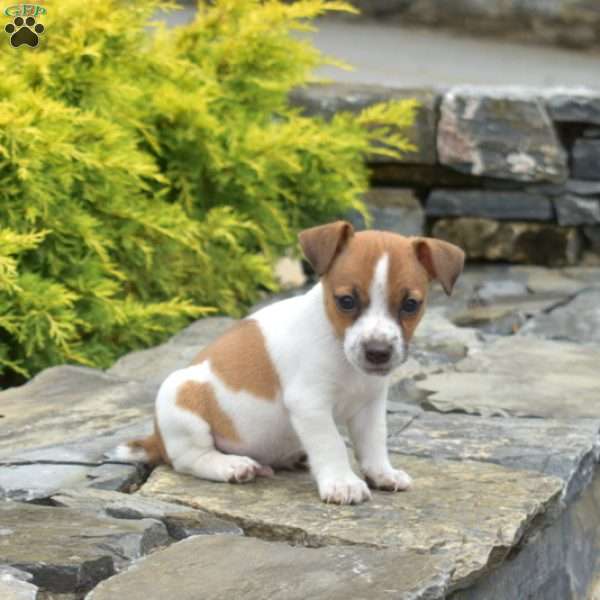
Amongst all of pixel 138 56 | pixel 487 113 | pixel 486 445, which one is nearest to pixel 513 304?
pixel 487 113

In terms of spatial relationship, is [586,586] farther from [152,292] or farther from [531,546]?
[152,292]

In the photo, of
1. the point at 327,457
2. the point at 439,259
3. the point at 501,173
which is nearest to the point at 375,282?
the point at 439,259

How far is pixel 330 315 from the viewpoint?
325 cm

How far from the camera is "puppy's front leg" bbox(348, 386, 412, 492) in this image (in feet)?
11.1

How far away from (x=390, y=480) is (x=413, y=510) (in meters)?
0.16

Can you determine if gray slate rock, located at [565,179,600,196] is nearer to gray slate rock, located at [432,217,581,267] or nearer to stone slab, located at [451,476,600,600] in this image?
gray slate rock, located at [432,217,581,267]

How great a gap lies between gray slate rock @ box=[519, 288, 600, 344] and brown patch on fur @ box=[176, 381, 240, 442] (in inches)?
102

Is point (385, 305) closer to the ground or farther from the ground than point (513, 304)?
farther from the ground

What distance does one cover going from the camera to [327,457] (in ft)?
10.7

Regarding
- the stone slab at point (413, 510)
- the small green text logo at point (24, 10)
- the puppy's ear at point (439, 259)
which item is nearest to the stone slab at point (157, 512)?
the stone slab at point (413, 510)

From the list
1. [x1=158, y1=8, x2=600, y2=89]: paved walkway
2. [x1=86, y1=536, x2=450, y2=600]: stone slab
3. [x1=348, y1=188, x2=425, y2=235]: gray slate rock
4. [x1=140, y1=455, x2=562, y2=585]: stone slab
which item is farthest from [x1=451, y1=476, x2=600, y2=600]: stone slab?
[x1=158, y1=8, x2=600, y2=89]: paved walkway

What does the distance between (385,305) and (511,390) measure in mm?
1562

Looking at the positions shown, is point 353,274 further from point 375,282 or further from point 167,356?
point 167,356

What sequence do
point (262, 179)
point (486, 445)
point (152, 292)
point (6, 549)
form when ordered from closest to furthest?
point (6, 549), point (486, 445), point (152, 292), point (262, 179)
